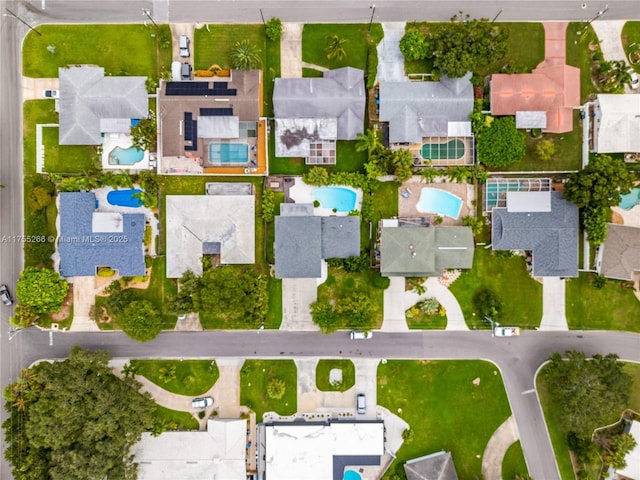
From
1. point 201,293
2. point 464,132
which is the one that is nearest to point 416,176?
point 464,132

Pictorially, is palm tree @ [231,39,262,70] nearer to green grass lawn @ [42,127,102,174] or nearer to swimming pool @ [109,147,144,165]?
swimming pool @ [109,147,144,165]

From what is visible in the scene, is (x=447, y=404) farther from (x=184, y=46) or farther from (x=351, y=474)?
(x=184, y=46)

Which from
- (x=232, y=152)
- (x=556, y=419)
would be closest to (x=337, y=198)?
(x=232, y=152)

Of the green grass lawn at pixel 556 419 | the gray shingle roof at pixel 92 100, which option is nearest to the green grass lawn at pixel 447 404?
the green grass lawn at pixel 556 419

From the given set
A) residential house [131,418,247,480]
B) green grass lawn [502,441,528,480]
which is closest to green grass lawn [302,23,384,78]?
residential house [131,418,247,480]

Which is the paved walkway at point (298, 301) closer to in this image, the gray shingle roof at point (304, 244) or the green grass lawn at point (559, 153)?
the gray shingle roof at point (304, 244)

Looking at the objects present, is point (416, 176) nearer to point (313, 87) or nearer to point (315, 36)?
point (313, 87)
